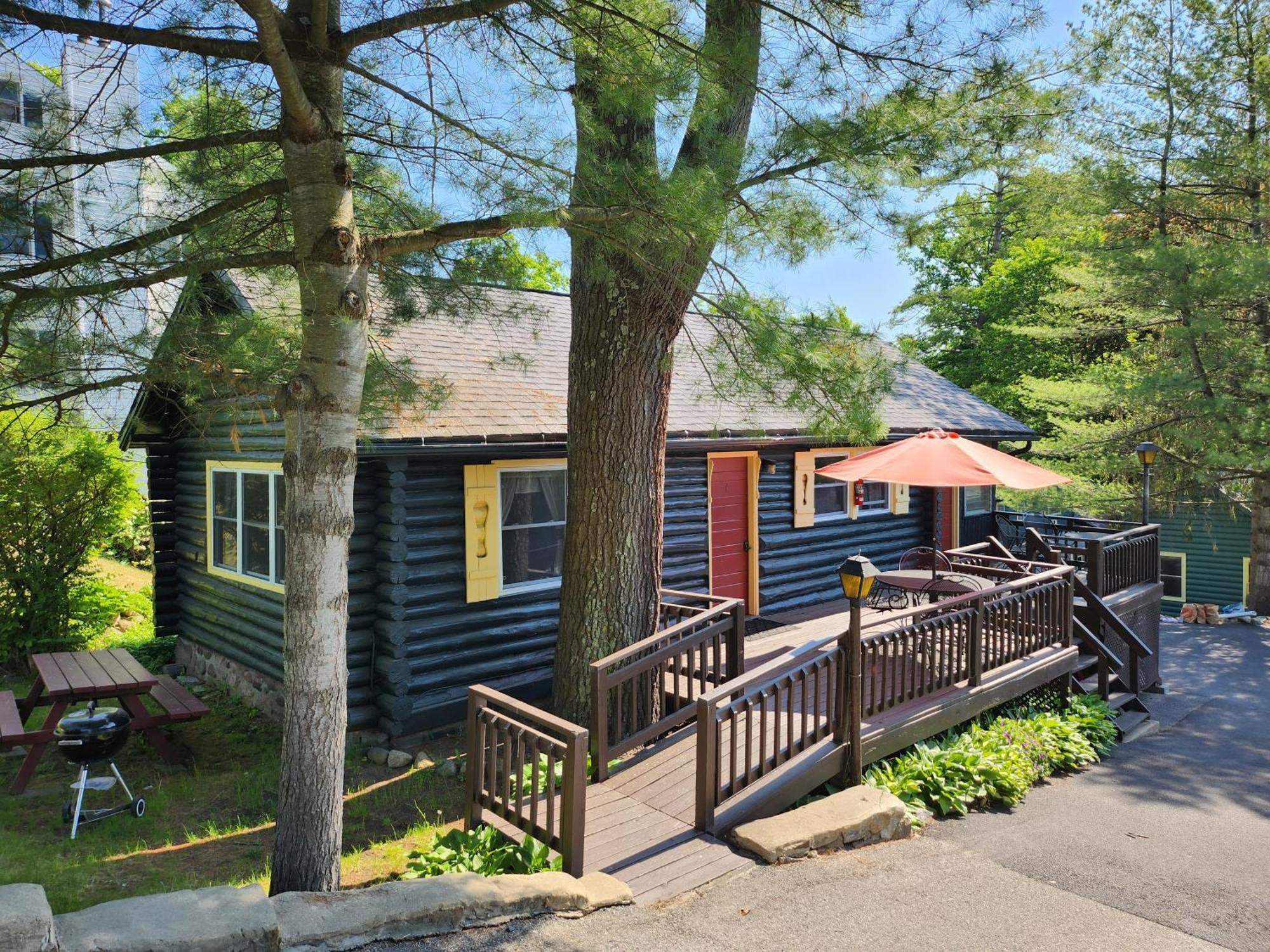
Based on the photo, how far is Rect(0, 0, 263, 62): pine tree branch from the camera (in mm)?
3910

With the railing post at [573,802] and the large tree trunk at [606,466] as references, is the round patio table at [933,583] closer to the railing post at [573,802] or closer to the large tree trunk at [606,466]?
the large tree trunk at [606,466]

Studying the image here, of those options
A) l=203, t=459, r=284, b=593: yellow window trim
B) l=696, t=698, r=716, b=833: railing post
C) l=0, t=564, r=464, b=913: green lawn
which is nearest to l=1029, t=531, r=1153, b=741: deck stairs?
l=696, t=698, r=716, b=833: railing post

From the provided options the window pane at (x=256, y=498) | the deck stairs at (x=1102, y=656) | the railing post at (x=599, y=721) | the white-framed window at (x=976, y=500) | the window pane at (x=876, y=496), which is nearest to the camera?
the railing post at (x=599, y=721)

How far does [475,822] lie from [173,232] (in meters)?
3.77

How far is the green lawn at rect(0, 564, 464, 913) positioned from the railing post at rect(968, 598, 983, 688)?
4.26m

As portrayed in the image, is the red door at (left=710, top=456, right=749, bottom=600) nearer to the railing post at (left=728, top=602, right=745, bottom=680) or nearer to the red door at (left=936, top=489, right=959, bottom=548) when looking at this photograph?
the railing post at (left=728, top=602, right=745, bottom=680)

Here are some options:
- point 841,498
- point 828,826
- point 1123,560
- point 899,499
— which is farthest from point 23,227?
point 1123,560

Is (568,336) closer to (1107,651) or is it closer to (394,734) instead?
(394,734)

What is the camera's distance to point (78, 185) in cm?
513

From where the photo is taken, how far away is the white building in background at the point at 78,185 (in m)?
4.46

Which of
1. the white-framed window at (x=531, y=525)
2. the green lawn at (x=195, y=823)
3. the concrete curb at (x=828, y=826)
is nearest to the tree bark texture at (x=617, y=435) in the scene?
the green lawn at (x=195, y=823)

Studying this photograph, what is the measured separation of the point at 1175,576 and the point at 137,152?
22742 mm

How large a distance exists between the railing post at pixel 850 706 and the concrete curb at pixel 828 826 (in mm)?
219

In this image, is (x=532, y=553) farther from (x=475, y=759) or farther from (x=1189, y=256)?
(x=1189, y=256)
